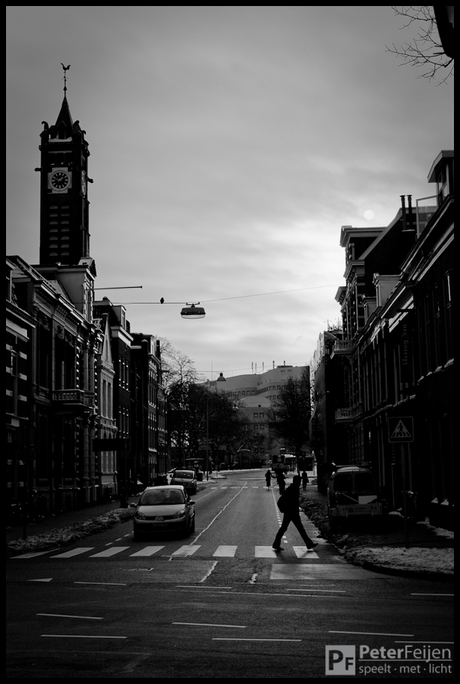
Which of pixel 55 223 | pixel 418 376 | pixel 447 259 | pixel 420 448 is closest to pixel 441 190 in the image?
pixel 447 259

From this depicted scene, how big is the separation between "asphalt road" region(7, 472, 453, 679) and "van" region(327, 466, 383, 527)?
246 inches

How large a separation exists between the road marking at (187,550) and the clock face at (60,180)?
43921 mm

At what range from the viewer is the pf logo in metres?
7.82

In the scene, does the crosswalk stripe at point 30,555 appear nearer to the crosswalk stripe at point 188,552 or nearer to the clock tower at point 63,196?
the crosswalk stripe at point 188,552

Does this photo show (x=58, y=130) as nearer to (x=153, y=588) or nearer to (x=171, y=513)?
(x=171, y=513)

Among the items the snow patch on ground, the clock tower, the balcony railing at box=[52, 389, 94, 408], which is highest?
the clock tower

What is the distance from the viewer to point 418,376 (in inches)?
1232

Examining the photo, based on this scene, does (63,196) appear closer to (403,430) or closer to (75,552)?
(75,552)

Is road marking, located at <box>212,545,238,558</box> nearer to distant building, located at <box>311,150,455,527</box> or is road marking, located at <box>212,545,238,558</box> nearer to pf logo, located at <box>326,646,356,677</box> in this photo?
distant building, located at <box>311,150,455,527</box>

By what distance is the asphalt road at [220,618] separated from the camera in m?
8.07

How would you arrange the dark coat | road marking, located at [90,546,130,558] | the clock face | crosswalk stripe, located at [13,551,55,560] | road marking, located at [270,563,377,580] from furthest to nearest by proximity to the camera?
the clock face < the dark coat < crosswalk stripe, located at [13,551,55,560] < road marking, located at [90,546,130,558] < road marking, located at [270,563,377,580]

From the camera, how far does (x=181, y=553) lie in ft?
70.2

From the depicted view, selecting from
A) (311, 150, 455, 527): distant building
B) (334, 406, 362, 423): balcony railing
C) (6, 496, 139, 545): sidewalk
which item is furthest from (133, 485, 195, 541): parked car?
(334, 406, 362, 423): balcony railing

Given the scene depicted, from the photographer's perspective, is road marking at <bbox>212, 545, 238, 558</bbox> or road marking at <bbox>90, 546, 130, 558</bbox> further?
road marking at <bbox>90, 546, 130, 558</bbox>
